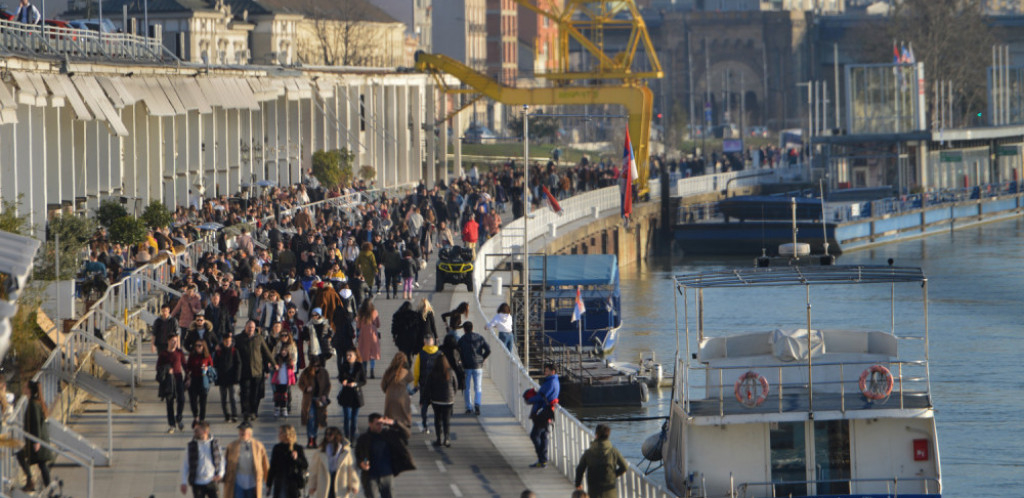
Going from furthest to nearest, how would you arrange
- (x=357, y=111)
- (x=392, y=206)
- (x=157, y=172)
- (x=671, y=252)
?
(x=671, y=252) → (x=357, y=111) → (x=392, y=206) → (x=157, y=172)

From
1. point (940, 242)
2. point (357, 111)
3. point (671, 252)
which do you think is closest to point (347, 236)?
point (357, 111)

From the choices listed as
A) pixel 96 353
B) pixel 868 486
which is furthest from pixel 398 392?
pixel 96 353

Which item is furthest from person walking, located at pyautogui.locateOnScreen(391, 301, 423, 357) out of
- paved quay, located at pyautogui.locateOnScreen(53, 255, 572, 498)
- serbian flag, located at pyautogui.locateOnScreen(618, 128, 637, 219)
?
serbian flag, located at pyautogui.locateOnScreen(618, 128, 637, 219)

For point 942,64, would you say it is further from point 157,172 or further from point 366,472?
point 366,472

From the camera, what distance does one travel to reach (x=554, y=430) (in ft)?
74.7

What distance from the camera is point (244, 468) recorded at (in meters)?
17.7

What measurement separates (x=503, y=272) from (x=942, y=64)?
8280cm

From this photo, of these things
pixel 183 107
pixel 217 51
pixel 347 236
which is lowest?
pixel 347 236

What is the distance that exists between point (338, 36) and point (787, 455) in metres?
81.2

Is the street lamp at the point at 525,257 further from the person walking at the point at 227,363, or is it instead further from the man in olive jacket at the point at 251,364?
the person walking at the point at 227,363

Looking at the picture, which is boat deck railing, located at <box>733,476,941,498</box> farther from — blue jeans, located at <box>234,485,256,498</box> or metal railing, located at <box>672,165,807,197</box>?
metal railing, located at <box>672,165,807,197</box>

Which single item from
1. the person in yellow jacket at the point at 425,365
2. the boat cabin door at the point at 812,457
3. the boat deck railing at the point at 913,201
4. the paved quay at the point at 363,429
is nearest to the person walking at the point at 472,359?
the paved quay at the point at 363,429

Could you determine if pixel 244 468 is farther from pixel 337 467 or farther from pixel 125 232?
pixel 125 232

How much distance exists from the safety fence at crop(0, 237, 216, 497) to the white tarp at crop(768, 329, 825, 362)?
8.44 metres
